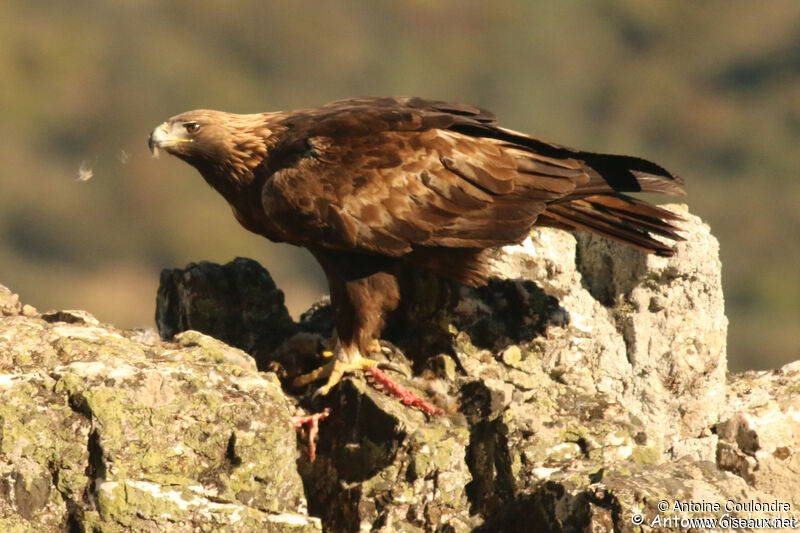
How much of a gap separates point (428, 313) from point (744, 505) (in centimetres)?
248

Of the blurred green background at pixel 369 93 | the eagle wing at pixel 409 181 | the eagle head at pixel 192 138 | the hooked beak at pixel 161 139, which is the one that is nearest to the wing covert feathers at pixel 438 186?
the eagle wing at pixel 409 181

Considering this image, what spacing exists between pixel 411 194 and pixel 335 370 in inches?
49.1

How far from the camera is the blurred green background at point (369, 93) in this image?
176 ft

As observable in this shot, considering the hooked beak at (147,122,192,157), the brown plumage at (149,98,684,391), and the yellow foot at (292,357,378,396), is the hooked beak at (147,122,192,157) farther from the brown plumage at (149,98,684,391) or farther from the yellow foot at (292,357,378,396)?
the yellow foot at (292,357,378,396)

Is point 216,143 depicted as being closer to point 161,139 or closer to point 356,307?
point 161,139

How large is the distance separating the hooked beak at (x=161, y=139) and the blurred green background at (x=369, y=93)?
3718 centimetres

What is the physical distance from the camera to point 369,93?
57812 mm

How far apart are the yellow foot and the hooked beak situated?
6.27 ft

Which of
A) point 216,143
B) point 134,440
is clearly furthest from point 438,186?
point 134,440

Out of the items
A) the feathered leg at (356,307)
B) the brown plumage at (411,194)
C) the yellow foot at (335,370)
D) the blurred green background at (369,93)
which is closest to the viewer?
the yellow foot at (335,370)

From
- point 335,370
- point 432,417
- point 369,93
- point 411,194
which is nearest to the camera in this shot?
point 432,417

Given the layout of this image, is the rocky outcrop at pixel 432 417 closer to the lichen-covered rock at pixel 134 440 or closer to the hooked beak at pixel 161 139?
the lichen-covered rock at pixel 134 440

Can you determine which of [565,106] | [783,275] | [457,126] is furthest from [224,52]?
[457,126]

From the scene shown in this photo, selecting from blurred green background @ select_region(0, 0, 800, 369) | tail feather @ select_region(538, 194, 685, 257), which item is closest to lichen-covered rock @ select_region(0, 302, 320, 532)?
tail feather @ select_region(538, 194, 685, 257)
